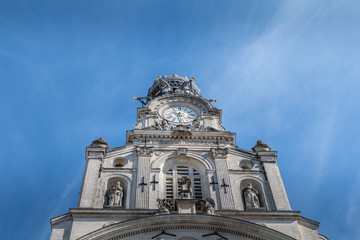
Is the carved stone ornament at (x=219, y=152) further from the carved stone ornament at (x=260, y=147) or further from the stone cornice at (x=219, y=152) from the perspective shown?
the carved stone ornament at (x=260, y=147)

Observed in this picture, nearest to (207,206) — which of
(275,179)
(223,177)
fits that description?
(223,177)

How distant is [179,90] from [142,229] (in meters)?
20.7

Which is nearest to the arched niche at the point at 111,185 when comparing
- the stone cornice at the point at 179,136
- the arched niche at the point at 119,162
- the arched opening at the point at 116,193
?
the arched opening at the point at 116,193

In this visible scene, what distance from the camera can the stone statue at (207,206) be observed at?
906 inches

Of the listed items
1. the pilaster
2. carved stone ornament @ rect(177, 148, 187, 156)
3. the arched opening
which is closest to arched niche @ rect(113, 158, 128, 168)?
the arched opening

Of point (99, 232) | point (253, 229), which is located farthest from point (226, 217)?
point (99, 232)

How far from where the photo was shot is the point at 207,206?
918 inches

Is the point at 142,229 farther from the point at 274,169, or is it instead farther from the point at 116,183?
the point at 274,169

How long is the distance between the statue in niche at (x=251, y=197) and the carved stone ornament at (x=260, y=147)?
376 cm

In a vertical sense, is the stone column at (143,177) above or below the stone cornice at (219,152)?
below

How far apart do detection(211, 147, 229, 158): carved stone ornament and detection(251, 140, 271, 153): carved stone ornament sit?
188 centimetres

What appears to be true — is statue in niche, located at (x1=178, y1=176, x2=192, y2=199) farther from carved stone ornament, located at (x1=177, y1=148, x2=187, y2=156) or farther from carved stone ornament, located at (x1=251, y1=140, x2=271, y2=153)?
carved stone ornament, located at (x1=251, y1=140, x2=271, y2=153)

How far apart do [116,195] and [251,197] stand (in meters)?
7.08

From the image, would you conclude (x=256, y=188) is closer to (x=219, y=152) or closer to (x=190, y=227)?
(x=219, y=152)
